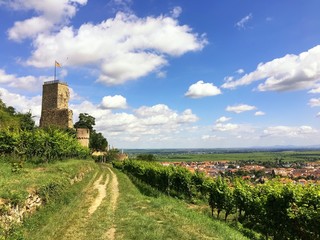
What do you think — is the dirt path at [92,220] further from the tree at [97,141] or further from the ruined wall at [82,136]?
the tree at [97,141]

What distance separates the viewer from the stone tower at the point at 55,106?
6384 cm

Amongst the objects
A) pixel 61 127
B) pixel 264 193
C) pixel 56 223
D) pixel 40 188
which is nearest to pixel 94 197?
pixel 40 188

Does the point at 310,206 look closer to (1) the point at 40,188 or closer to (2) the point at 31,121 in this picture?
(1) the point at 40,188

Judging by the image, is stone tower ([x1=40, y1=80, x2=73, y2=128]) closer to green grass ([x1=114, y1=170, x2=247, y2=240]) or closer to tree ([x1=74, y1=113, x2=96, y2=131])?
tree ([x1=74, y1=113, x2=96, y2=131])

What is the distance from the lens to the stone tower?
209 feet

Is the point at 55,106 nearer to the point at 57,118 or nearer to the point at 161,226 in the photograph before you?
the point at 57,118

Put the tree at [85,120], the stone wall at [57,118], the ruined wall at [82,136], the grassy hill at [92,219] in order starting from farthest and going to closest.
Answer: the tree at [85,120] → the ruined wall at [82,136] → the stone wall at [57,118] → the grassy hill at [92,219]

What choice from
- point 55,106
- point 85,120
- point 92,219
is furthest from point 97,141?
point 92,219

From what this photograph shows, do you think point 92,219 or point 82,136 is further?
point 82,136

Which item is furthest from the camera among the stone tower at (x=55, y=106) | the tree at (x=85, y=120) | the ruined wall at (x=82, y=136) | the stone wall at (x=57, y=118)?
the tree at (x=85, y=120)

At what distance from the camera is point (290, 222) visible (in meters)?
14.6

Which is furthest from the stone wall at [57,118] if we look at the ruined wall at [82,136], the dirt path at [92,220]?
the dirt path at [92,220]

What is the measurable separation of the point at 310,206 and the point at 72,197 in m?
14.5

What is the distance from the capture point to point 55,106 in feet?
215
